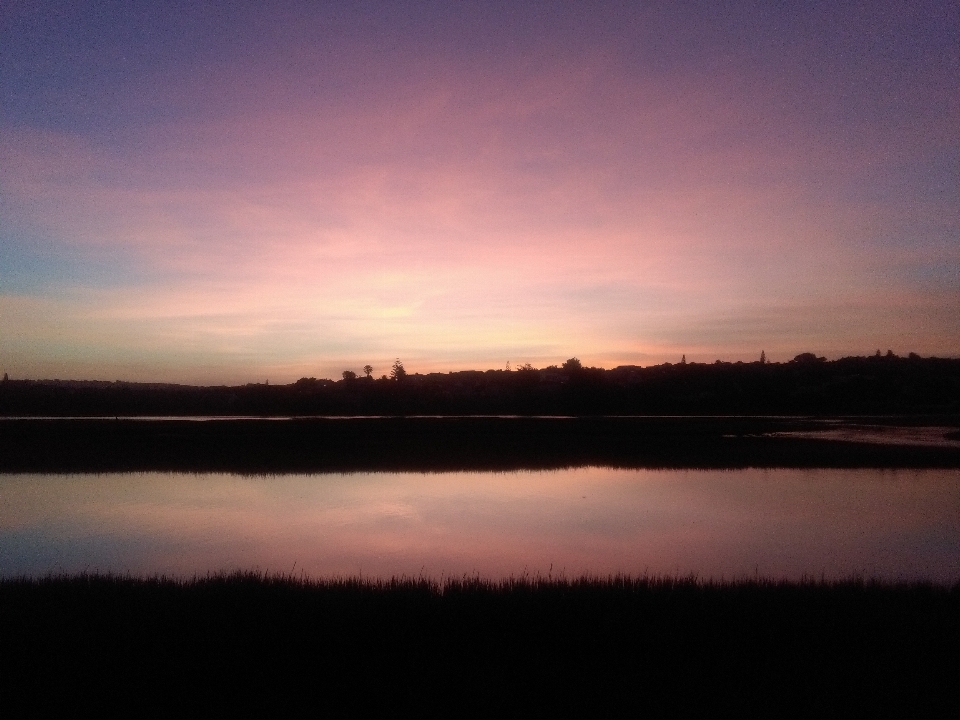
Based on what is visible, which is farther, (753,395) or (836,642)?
(753,395)

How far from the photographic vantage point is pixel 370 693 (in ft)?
18.1

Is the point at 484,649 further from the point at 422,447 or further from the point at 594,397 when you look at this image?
the point at 594,397

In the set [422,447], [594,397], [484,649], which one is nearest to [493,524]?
[484,649]

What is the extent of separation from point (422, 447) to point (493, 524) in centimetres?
1414

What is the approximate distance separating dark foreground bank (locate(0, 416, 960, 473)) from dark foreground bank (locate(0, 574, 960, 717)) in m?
15.0

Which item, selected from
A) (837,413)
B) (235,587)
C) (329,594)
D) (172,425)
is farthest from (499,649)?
(837,413)

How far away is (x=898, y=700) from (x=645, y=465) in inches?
725

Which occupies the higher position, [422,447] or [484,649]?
[484,649]

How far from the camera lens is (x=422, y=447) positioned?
28.7m

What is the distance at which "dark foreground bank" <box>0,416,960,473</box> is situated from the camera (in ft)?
78.2

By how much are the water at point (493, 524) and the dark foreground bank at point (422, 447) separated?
2.27 m

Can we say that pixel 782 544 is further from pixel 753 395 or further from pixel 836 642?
pixel 753 395

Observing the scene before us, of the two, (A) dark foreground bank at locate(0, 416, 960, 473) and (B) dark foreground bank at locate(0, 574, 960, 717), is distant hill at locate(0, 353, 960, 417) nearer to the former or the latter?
(A) dark foreground bank at locate(0, 416, 960, 473)

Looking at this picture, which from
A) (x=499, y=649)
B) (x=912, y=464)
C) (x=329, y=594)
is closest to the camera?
(x=499, y=649)
